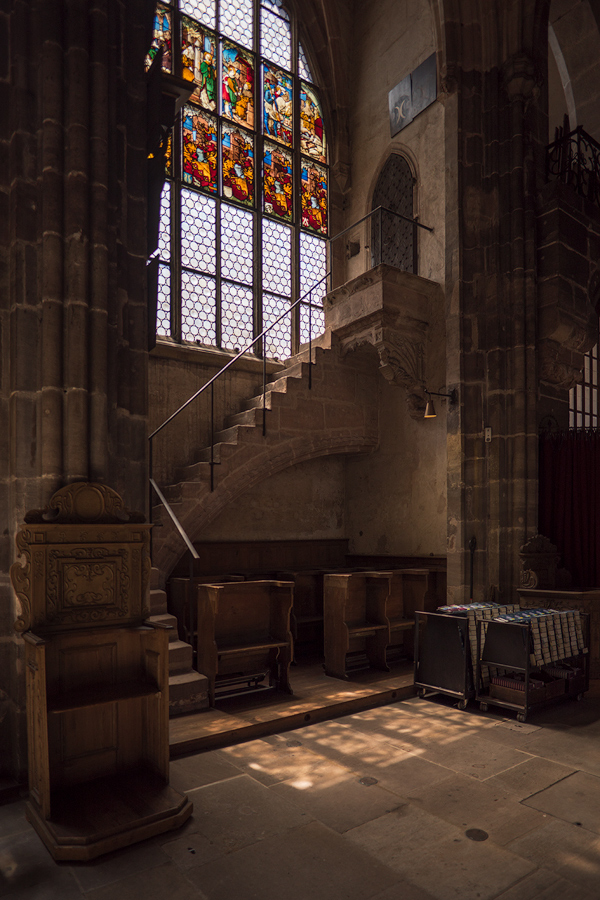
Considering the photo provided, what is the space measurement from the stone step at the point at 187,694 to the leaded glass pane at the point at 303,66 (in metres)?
9.54

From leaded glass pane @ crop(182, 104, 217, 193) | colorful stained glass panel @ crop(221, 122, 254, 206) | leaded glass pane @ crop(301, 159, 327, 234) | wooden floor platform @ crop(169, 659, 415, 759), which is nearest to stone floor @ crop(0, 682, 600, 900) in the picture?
wooden floor platform @ crop(169, 659, 415, 759)

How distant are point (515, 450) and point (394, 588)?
1.95 metres

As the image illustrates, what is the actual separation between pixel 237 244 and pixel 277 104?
2.66 meters

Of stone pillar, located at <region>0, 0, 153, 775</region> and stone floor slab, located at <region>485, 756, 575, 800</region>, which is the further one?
stone pillar, located at <region>0, 0, 153, 775</region>

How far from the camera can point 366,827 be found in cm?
320

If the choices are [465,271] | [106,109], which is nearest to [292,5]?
[465,271]

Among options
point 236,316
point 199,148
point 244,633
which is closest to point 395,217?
point 236,316

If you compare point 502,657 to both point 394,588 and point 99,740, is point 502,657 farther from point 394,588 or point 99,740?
point 99,740

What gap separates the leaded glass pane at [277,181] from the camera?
9.62m

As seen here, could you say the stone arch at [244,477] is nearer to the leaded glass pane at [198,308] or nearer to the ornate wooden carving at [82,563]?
the leaded glass pane at [198,308]

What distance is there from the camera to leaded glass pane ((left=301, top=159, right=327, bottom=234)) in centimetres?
1004

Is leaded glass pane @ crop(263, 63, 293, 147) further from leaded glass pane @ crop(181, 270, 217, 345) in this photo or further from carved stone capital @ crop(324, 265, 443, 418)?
carved stone capital @ crop(324, 265, 443, 418)

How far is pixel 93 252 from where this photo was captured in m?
4.05

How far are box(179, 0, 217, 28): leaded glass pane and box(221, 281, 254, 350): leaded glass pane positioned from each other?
3940mm
